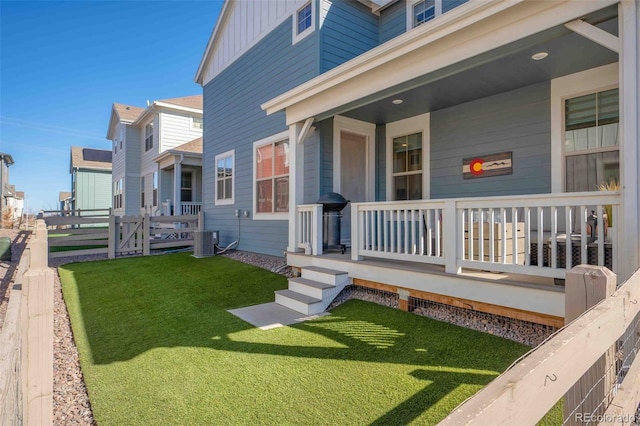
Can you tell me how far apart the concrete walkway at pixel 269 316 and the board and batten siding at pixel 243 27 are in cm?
616

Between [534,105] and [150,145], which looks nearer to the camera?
[534,105]

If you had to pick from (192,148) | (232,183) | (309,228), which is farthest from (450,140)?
(192,148)

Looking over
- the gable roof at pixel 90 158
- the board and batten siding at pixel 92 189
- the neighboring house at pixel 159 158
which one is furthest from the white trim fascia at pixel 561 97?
the gable roof at pixel 90 158

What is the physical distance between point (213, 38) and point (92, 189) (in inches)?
833

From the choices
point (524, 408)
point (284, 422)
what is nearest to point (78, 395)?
point (284, 422)

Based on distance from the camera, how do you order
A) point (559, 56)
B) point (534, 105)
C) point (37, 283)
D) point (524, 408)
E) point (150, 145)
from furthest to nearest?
point (150, 145)
point (534, 105)
point (559, 56)
point (37, 283)
point (524, 408)

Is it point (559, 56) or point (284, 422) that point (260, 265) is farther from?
point (559, 56)

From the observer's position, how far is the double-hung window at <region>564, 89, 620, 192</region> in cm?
441

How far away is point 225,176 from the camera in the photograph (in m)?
10.4

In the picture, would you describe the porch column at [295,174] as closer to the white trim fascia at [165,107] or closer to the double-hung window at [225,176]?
the double-hung window at [225,176]

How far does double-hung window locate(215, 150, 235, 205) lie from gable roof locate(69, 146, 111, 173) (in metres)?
20.9

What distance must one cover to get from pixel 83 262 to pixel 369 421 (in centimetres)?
927

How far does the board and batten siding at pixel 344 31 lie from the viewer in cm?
708

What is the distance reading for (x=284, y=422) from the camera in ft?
7.63
